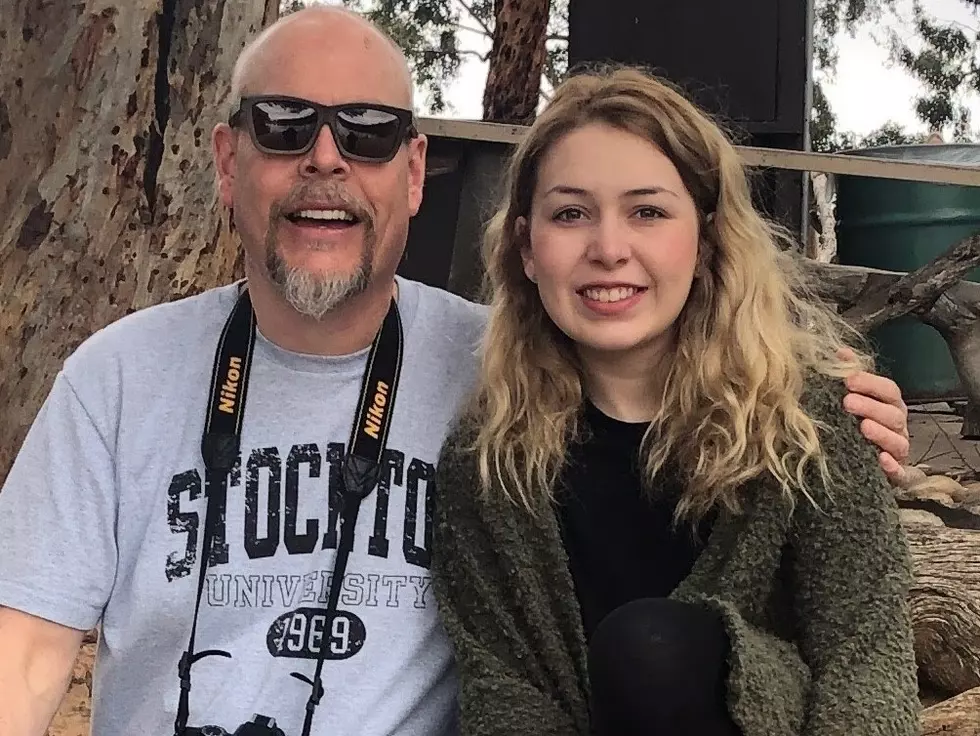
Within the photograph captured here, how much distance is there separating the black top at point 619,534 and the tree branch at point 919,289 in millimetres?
3176

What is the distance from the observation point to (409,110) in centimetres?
201

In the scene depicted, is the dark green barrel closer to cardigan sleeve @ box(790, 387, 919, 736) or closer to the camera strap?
cardigan sleeve @ box(790, 387, 919, 736)

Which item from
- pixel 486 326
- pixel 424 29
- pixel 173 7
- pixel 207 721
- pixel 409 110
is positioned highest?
pixel 424 29

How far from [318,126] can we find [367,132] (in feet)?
0.26

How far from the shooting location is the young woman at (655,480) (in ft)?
5.28

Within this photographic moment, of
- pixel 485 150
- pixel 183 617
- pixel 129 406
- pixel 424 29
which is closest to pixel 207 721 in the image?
pixel 183 617

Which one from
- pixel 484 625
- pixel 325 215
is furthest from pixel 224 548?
pixel 325 215

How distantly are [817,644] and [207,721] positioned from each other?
36.1 inches

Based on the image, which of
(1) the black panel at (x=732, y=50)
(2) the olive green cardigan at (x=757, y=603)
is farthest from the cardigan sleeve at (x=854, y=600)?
(1) the black panel at (x=732, y=50)

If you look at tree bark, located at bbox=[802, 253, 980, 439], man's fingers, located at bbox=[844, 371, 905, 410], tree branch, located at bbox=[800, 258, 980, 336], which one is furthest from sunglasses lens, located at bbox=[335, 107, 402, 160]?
tree branch, located at bbox=[800, 258, 980, 336]

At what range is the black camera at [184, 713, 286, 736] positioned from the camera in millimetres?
1755

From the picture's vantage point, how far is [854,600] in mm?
1686

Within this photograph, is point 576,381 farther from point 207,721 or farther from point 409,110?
point 207,721

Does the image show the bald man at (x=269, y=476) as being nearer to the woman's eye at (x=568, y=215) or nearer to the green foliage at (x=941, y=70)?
the woman's eye at (x=568, y=215)
